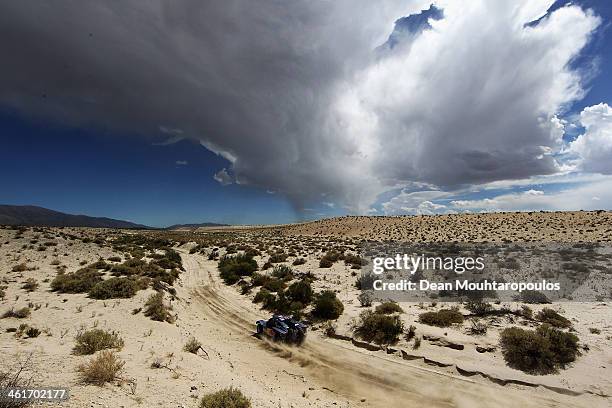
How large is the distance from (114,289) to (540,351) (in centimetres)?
2141

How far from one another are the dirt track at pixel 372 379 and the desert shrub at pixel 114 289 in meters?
6.64

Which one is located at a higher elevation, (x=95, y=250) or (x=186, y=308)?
(x=95, y=250)

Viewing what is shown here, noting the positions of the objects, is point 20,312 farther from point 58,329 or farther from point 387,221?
point 387,221

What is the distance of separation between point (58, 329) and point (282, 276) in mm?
16316

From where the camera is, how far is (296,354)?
13812 mm

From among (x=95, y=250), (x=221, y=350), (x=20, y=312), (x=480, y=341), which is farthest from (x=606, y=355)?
(x=95, y=250)

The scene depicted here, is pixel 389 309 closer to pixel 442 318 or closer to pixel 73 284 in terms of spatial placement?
pixel 442 318

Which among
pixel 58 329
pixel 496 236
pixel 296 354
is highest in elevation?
pixel 496 236

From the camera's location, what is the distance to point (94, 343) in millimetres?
10555

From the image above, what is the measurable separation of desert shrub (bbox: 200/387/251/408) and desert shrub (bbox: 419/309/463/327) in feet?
34.1

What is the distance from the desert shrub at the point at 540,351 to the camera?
11.5m

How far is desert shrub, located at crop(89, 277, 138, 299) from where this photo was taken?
1800 centimetres

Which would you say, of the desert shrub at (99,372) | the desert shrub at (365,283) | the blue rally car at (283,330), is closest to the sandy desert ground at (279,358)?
the desert shrub at (99,372)
